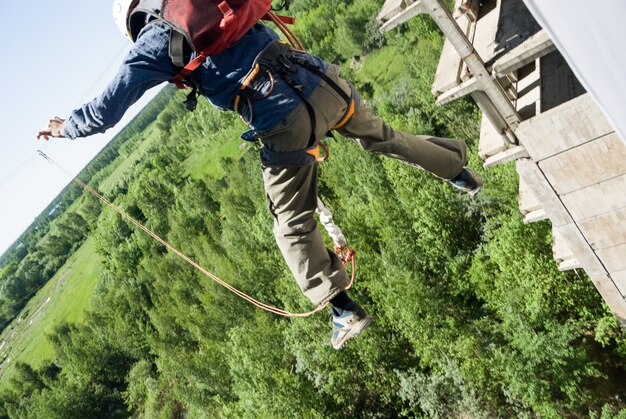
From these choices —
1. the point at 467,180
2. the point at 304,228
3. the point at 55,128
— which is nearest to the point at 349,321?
the point at 304,228

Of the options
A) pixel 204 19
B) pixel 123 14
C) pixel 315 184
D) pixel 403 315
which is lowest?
pixel 403 315

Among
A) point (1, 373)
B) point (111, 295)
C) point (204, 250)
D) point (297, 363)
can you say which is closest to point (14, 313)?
point (1, 373)

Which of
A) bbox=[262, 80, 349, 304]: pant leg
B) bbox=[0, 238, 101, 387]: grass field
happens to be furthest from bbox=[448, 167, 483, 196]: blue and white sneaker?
bbox=[0, 238, 101, 387]: grass field

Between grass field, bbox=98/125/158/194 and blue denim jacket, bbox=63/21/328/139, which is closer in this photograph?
blue denim jacket, bbox=63/21/328/139

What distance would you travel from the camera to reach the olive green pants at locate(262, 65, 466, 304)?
3.70 meters

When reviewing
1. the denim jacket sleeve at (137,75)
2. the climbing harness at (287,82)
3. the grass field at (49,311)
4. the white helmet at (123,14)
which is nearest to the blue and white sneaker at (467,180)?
the climbing harness at (287,82)

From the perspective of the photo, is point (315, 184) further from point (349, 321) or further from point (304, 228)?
point (349, 321)

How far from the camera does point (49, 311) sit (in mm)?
90312

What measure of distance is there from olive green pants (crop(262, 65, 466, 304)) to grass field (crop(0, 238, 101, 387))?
78.0m

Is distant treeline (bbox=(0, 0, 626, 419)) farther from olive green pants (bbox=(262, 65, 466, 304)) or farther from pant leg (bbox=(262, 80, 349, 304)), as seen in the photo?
pant leg (bbox=(262, 80, 349, 304))

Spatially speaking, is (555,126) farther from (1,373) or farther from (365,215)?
(1,373)

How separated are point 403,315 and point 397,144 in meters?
20.0

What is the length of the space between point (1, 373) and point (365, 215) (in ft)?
274

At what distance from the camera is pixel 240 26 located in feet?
10.7
